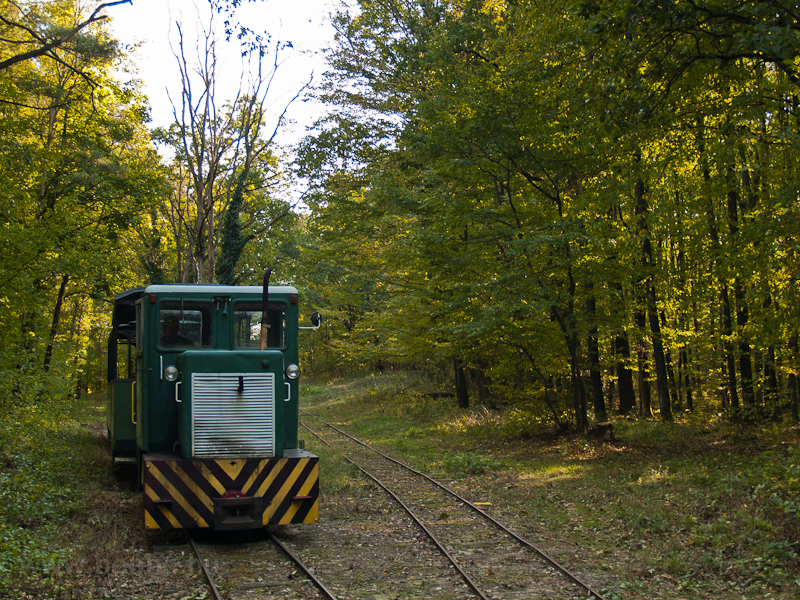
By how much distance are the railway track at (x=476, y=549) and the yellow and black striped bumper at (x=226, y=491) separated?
161cm

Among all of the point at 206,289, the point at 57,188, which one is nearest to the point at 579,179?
the point at 206,289

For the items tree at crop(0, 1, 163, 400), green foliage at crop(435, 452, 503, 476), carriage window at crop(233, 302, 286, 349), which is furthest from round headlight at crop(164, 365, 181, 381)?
tree at crop(0, 1, 163, 400)

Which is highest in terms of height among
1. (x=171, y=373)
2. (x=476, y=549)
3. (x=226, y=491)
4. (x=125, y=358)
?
(x=125, y=358)

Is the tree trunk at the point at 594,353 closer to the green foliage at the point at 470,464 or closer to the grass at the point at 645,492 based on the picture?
the grass at the point at 645,492

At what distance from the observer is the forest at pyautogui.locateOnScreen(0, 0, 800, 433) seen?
364 inches

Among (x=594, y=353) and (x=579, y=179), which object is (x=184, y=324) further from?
(x=594, y=353)

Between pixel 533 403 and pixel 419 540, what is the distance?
25.8 feet

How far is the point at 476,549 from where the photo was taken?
756 cm

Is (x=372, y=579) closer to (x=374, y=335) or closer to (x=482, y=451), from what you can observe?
(x=482, y=451)

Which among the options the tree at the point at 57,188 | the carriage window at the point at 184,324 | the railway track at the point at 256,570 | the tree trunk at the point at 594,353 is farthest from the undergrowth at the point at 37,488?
the tree trunk at the point at 594,353

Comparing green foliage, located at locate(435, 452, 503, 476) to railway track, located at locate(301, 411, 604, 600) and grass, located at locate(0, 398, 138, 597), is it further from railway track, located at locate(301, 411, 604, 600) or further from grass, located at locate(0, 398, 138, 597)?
grass, located at locate(0, 398, 138, 597)

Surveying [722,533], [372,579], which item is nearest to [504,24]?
[722,533]

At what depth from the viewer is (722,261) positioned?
35.5 feet

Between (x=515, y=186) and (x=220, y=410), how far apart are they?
30.0 ft
